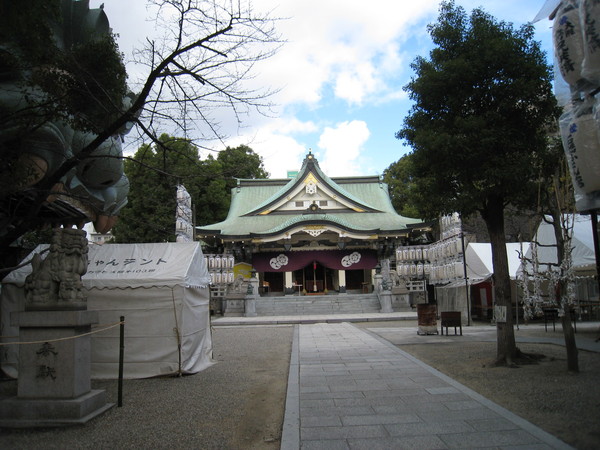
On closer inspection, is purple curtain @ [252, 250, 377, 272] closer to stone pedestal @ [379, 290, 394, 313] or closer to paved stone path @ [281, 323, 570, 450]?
stone pedestal @ [379, 290, 394, 313]

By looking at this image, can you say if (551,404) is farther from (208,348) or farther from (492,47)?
(208,348)

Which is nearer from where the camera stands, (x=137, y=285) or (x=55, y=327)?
(x=55, y=327)

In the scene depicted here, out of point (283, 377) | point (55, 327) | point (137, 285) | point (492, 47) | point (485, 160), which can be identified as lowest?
point (283, 377)

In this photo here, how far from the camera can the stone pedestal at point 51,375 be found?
17.1 feet

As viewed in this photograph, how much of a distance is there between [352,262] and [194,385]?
849 inches

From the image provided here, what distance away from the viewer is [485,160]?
26.1 ft

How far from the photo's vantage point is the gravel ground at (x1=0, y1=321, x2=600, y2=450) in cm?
463

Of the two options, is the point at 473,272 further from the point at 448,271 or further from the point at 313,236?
the point at 313,236

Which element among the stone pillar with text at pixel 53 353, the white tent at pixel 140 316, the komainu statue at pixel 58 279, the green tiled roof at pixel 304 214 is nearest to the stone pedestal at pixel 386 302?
the green tiled roof at pixel 304 214

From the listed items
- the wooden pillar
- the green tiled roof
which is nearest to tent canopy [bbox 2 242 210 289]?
the green tiled roof

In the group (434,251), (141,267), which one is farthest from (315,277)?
(141,267)

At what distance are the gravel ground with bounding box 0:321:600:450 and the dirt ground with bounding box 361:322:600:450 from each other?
0.04 ft

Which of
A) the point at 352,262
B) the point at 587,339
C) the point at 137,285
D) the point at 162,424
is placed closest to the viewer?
the point at 162,424

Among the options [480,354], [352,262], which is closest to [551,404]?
[480,354]
